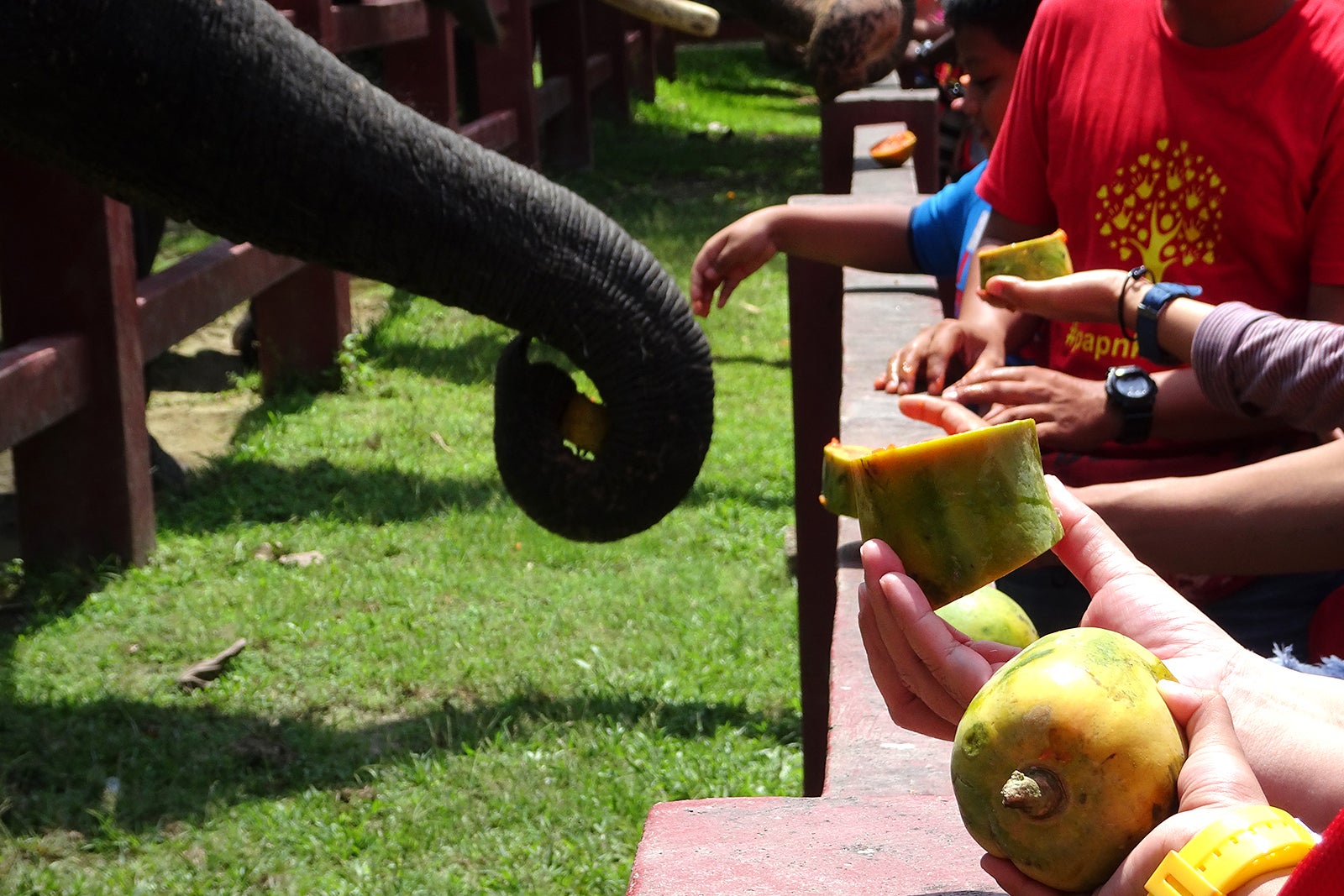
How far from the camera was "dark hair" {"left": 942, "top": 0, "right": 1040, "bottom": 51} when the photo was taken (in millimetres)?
3086

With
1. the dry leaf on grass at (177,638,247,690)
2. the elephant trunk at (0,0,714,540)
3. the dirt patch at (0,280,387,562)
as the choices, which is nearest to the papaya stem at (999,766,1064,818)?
the elephant trunk at (0,0,714,540)

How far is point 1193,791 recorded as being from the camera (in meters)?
1.13

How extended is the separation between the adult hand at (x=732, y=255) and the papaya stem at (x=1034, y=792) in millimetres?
2012

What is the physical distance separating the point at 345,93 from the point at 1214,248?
→ 1.45 m

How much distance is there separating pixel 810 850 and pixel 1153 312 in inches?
36.4

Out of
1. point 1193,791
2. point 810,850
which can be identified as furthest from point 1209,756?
point 810,850

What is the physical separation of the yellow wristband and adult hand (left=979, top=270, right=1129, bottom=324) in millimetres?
1151

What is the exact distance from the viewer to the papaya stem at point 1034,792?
1137 mm

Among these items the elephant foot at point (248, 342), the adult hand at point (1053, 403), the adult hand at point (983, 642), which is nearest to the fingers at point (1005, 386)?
the adult hand at point (1053, 403)

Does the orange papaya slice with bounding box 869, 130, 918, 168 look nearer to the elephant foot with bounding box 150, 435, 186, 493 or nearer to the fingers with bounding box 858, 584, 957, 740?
the elephant foot with bounding box 150, 435, 186, 493

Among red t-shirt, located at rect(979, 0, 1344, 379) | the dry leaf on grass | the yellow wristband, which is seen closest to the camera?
the yellow wristband

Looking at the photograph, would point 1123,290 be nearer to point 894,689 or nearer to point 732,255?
point 894,689

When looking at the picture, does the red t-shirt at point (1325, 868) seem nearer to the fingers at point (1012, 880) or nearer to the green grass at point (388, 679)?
the fingers at point (1012, 880)

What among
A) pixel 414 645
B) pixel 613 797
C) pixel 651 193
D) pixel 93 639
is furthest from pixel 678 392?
pixel 651 193
